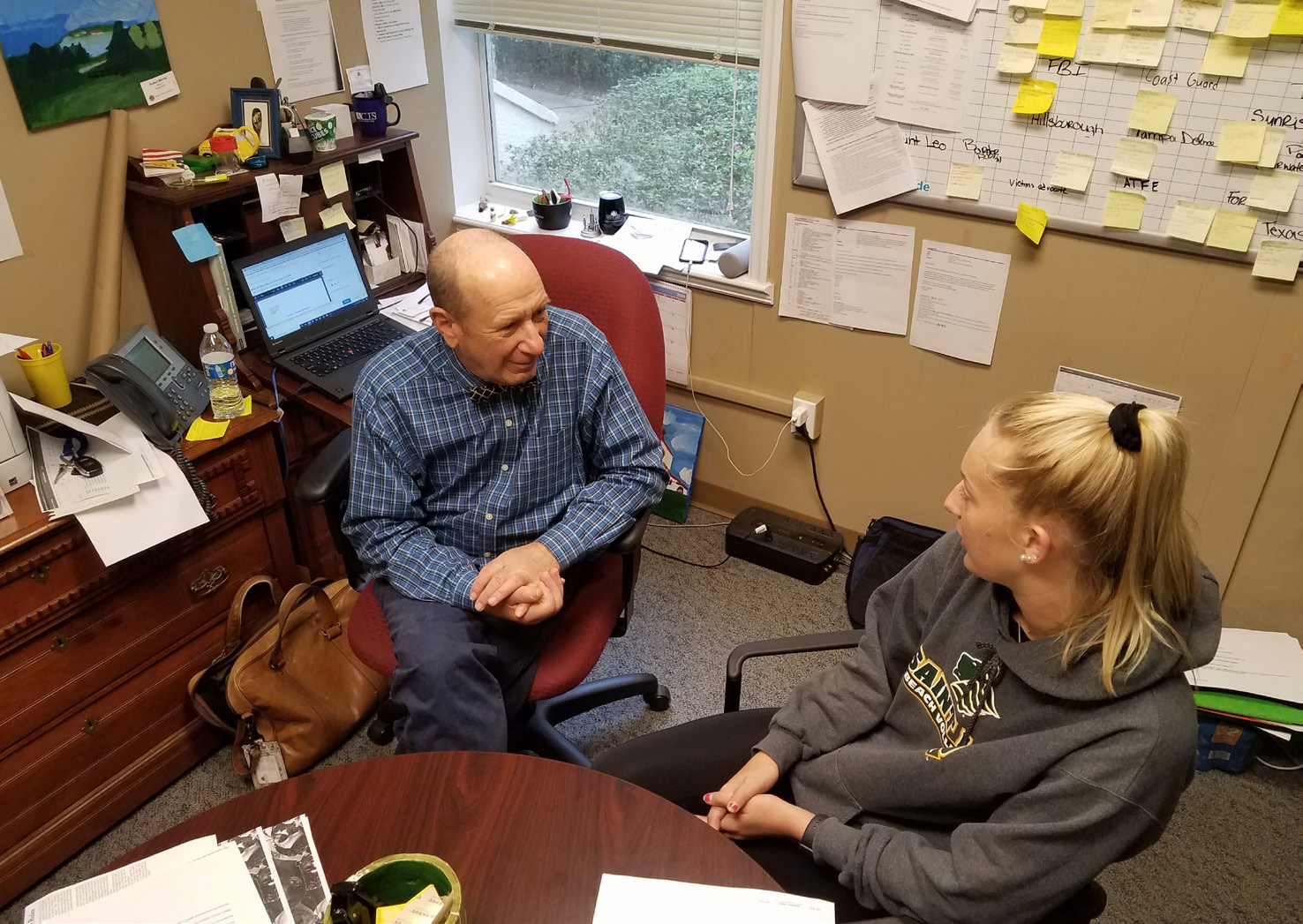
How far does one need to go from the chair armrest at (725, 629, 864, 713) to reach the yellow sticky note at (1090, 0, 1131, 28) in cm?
131

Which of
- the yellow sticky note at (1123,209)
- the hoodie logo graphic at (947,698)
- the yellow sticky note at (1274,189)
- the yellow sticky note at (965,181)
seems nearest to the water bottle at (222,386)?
the hoodie logo graphic at (947,698)

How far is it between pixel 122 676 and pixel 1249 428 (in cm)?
243

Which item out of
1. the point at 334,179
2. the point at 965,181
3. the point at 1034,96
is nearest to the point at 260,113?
the point at 334,179

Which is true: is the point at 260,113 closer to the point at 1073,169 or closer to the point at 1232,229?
the point at 1073,169

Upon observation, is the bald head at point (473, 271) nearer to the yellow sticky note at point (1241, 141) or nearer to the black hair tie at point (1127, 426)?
the black hair tie at point (1127, 426)

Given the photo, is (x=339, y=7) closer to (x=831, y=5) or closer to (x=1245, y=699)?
(x=831, y=5)

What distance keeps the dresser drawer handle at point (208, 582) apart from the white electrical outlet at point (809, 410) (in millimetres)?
1477

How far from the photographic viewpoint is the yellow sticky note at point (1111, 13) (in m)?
1.87

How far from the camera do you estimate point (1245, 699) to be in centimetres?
209

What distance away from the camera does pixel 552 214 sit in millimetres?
2807

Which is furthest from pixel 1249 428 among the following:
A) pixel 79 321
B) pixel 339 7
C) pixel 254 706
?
pixel 79 321

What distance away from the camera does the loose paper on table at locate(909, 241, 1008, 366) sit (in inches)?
88.6

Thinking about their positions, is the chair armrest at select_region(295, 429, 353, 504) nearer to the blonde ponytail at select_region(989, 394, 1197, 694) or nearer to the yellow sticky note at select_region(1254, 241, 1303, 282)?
the blonde ponytail at select_region(989, 394, 1197, 694)

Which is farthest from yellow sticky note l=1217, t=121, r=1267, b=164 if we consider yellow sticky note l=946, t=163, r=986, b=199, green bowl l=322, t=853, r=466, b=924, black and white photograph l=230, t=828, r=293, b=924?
black and white photograph l=230, t=828, r=293, b=924
